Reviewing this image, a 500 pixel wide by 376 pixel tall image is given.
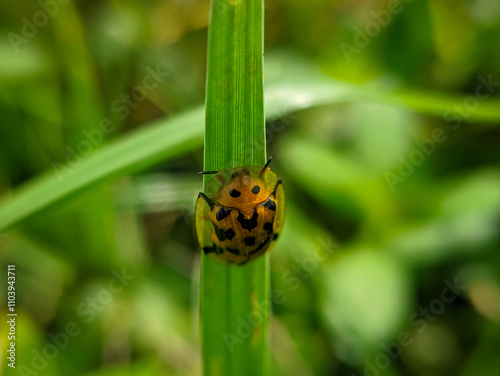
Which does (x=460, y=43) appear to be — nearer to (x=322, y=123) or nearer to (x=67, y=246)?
(x=322, y=123)

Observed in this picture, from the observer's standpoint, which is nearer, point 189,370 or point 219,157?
point 219,157

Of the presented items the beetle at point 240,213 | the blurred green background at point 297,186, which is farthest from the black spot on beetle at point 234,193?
the blurred green background at point 297,186

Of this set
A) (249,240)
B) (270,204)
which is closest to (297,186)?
(270,204)

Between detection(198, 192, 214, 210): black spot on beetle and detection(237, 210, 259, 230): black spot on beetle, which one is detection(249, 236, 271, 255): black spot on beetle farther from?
detection(198, 192, 214, 210): black spot on beetle

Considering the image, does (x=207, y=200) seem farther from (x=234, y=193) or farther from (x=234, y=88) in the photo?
(x=234, y=88)

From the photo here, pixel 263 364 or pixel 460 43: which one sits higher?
pixel 460 43

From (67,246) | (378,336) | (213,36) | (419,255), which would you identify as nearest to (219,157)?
(213,36)

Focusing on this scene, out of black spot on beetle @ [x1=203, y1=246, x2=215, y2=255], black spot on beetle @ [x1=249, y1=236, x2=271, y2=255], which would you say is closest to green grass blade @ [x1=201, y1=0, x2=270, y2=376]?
black spot on beetle @ [x1=203, y1=246, x2=215, y2=255]
